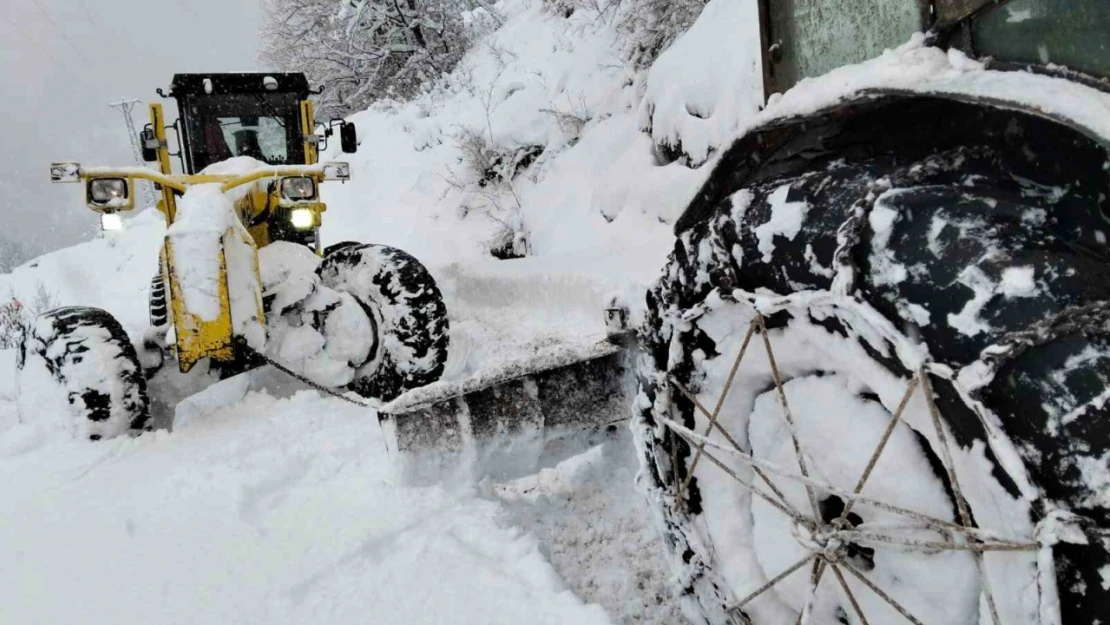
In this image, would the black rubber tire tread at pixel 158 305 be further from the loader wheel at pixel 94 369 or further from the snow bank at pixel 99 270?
the snow bank at pixel 99 270

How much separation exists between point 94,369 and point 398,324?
60.3 inches

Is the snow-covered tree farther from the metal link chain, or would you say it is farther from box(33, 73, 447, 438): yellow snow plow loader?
the metal link chain

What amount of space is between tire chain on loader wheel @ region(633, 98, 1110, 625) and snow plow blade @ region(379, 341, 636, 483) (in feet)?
2.88

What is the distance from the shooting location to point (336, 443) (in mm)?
3213

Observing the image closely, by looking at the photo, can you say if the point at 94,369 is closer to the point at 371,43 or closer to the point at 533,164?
the point at 533,164

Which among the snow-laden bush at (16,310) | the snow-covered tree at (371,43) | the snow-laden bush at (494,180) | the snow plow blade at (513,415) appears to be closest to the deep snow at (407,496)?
the snow plow blade at (513,415)

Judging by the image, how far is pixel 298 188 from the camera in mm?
4289

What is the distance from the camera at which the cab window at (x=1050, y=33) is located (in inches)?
40.4

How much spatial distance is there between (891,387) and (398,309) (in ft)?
11.8

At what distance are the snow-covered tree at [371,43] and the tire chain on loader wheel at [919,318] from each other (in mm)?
15619

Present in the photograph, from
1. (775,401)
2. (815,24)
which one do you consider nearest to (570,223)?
(815,24)

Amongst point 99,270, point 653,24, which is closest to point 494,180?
point 653,24

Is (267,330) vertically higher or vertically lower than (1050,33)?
lower

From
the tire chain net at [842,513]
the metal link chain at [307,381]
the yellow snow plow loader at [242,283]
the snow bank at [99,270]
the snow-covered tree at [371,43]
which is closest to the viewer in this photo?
the tire chain net at [842,513]
